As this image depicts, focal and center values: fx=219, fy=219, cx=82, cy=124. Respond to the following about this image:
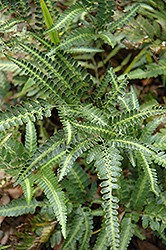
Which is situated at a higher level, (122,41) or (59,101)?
(122,41)

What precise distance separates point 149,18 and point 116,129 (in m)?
1.51

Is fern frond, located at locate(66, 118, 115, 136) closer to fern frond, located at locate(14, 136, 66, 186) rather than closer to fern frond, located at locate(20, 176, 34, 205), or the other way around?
fern frond, located at locate(14, 136, 66, 186)

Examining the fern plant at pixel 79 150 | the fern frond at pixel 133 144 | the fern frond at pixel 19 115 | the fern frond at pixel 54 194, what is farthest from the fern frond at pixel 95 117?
the fern frond at pixel 54 194

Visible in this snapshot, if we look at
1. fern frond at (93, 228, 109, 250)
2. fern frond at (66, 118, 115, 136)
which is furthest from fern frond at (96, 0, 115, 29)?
fern frond at (93, 228, 109, 250)

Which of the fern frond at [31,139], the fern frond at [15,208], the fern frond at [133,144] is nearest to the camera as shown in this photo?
the fern frond at [133,144]

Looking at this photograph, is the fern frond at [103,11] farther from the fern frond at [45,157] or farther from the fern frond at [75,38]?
the fern frond at [45,157]

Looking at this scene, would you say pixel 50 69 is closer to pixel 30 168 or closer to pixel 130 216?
pixel 30 168

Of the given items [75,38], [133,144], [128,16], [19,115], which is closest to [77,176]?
[133,144]

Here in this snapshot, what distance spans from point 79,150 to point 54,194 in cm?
35

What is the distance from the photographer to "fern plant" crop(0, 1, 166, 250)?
1.47 m

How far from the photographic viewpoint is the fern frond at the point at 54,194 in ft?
4.71

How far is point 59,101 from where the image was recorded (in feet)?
5.64

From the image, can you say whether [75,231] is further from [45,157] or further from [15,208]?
[45,157]

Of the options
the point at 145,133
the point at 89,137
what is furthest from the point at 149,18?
the point at 89,137
